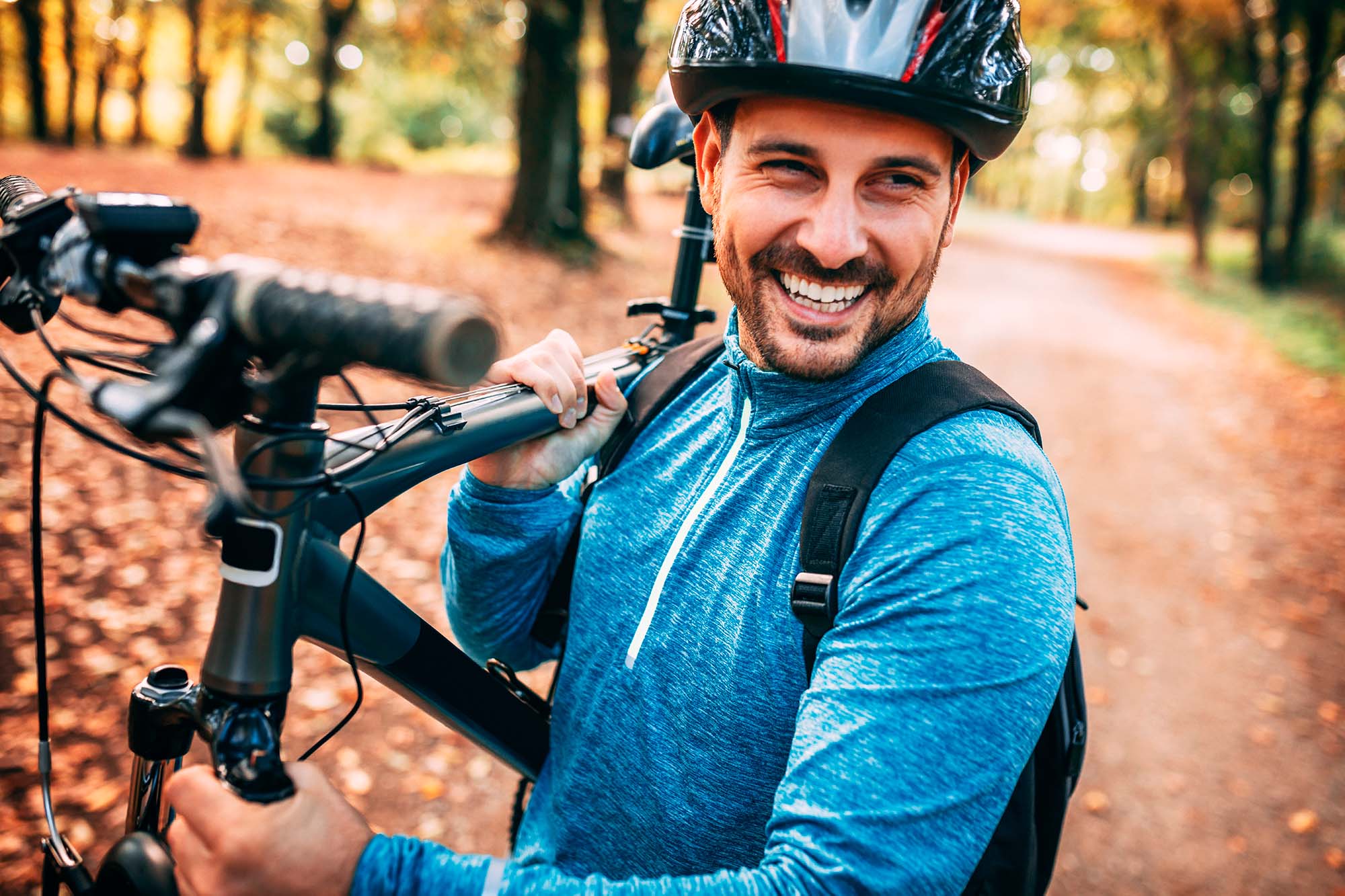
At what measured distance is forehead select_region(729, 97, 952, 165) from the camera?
1.59 metres

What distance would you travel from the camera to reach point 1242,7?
18.0m

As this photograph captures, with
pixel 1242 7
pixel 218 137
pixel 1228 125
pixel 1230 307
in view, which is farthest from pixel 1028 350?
pixel 218 137

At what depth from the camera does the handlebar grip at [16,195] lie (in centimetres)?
117

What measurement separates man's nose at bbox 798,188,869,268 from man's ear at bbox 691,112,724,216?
1.14ft

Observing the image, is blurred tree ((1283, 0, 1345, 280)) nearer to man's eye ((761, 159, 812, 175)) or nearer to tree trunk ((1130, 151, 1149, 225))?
tree trunk ((1130, 151, 1149, 225))

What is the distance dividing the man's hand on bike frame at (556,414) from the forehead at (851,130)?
0.61 m

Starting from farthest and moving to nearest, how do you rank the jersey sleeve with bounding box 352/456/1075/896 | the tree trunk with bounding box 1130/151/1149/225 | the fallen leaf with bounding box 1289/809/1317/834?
the tree trunk with bounding box 1130/151/1149/225
the fallen leaf with bounding box 1289/809/1317/834
the jersey sleeve with bounding box 352/456/1075/896

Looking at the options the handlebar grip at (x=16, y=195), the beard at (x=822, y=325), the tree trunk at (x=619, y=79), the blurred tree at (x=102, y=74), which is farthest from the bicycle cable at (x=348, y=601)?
the blurred tree at (x=102, y=74)

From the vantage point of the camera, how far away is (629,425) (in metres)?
2.06

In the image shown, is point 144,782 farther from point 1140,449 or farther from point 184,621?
point 1140,449

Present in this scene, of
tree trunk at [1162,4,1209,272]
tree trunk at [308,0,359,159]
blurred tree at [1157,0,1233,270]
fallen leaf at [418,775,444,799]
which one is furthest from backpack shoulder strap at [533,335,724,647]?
tree trunk at [308,0,359,159]

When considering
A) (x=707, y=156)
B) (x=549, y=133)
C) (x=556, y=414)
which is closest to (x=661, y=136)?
(x=707, y=156)

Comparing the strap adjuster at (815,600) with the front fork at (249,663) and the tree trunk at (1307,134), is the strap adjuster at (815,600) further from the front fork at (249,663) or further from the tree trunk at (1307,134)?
the tree trunk at (1307,134)

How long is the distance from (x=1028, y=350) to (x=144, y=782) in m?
13.1
